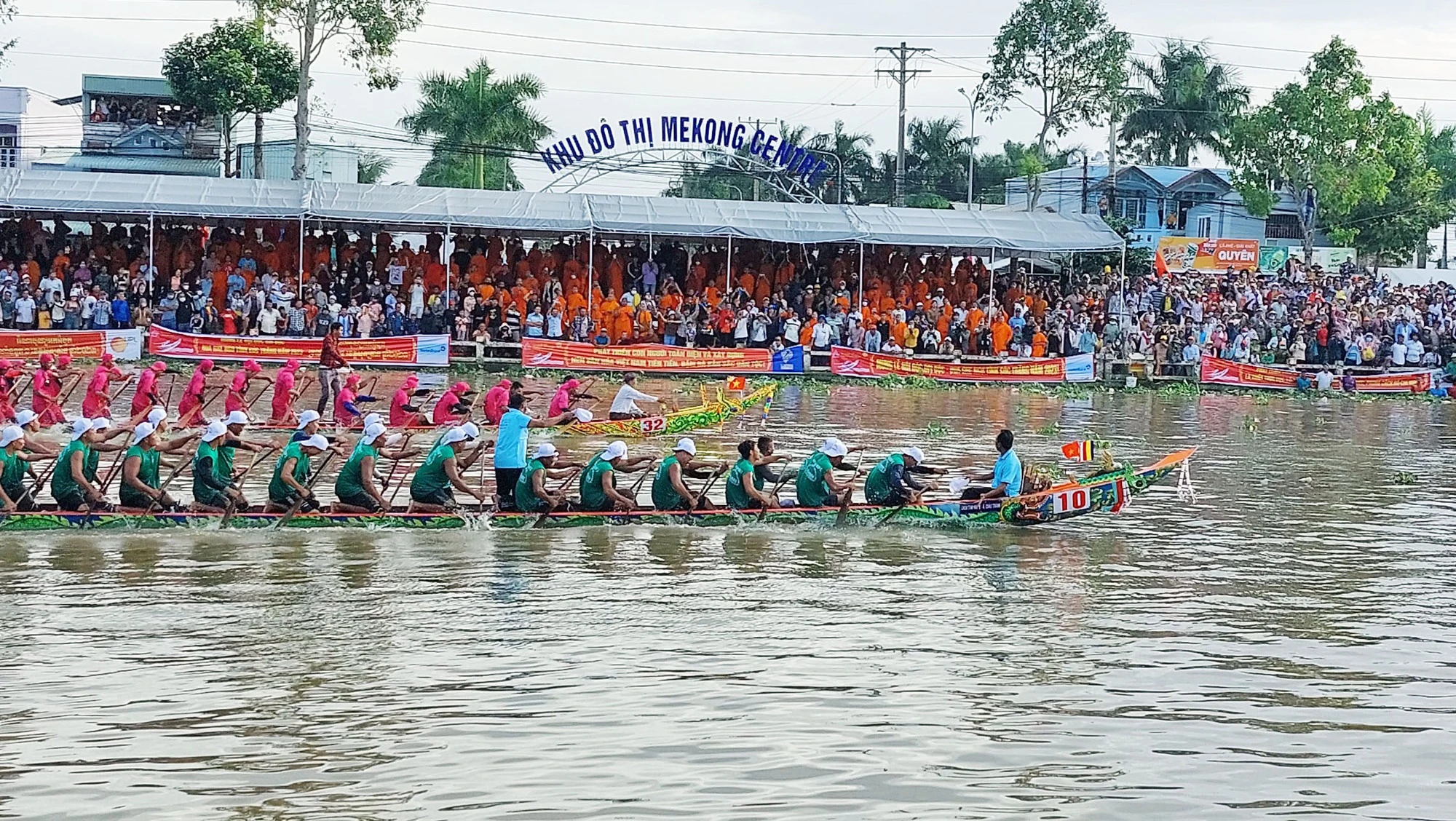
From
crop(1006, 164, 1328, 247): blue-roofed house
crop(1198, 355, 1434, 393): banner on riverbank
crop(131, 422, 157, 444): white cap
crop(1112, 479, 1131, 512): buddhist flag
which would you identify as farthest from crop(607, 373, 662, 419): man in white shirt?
crop(1006, 164, 1328, 247): blue-roofed house

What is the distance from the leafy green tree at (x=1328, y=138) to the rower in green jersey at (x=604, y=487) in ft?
133

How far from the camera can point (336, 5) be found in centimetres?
4478

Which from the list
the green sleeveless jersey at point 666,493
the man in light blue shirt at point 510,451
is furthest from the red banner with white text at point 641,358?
the green sleeveless jersey at point 666,493

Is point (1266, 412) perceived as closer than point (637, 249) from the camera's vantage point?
Yes

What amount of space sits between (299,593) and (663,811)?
228 inches

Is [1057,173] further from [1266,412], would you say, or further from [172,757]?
[172,757]

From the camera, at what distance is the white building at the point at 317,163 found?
60312mm

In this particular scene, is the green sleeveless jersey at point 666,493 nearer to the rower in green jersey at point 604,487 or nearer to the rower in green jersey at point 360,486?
the rower in green jersey at point 604,487

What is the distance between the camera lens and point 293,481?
16.0m

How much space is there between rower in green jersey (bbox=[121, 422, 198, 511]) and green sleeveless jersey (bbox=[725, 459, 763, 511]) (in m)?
5.20

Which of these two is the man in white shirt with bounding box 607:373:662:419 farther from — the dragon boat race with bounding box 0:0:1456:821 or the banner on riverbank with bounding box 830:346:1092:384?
the banner on riverbank with bounding box 830:346:1092:384

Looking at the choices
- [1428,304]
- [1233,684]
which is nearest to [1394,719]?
[1233,684]

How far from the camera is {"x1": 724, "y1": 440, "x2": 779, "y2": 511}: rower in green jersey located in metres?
16.8

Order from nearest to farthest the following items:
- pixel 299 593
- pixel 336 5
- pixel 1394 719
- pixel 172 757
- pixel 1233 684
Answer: pixel 172 757 → pixel 1394 719 → pixel 1233 684 → pixel 299 593 → pixel 336 5
